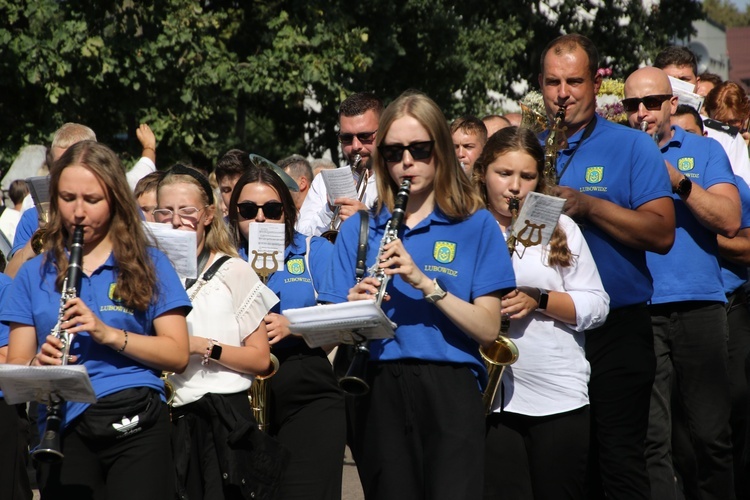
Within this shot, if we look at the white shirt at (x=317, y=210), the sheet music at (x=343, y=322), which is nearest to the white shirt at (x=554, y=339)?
the sheet music at (x=343, y=322)

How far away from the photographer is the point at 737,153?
294 inches

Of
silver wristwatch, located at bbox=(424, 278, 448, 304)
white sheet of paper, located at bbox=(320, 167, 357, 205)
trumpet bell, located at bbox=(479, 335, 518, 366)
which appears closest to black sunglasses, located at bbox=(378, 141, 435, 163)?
silver wristwatch, located at bbox=(424, 278, 448, 304)

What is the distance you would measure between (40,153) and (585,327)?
9329 mm

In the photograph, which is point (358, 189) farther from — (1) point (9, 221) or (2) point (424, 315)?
(1) point (9, 221)

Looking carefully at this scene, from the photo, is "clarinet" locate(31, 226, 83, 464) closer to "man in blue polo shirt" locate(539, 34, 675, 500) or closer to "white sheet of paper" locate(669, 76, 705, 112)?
"man in blue polo shirt" locate(539, 34, 675, 500)

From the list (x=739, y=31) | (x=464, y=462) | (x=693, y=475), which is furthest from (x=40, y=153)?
(x=739, y=31)

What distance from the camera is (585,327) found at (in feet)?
16.7

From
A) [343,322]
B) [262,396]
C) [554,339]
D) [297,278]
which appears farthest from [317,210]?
[343,322]

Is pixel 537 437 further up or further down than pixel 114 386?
further down

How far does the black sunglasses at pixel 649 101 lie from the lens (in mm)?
6289

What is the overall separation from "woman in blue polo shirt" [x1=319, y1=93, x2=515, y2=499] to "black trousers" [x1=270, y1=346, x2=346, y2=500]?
121cm

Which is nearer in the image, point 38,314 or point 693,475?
point 38,314

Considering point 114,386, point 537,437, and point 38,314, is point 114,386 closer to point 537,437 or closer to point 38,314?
point 38,314

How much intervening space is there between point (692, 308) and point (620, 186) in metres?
1.26
